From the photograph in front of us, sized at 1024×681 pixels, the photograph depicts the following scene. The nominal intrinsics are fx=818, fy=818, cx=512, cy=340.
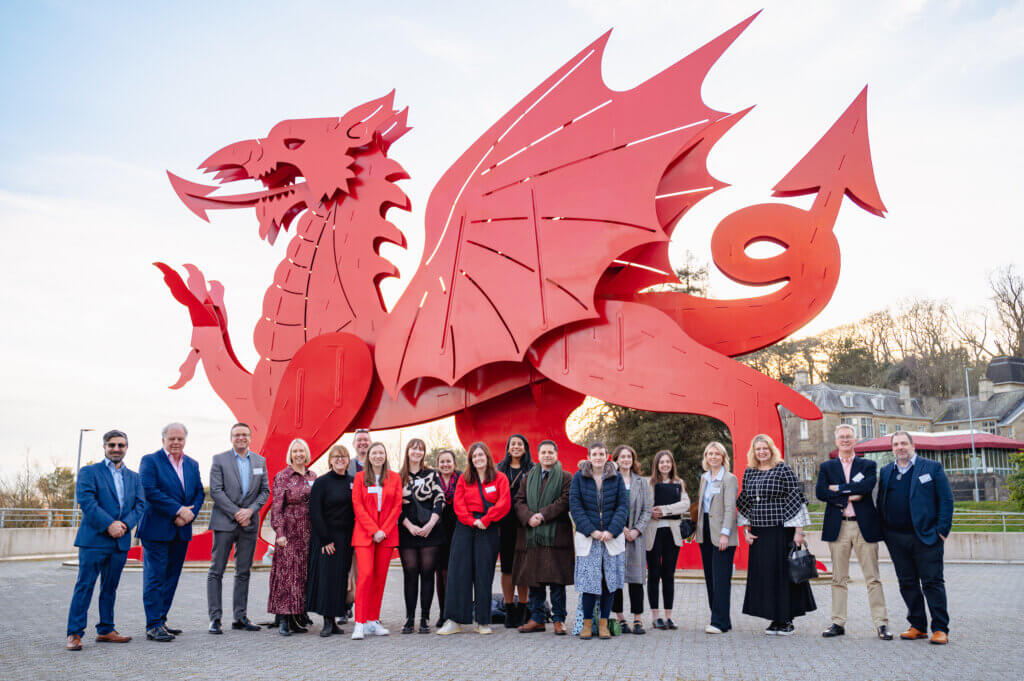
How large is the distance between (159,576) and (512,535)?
7.99 feet

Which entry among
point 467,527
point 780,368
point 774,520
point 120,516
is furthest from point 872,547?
point 780,368

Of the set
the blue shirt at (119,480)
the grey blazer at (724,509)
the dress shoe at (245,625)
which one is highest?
the blue shirt at (119,480)

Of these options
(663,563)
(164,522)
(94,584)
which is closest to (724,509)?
(663,563)

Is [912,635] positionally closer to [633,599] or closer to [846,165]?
[633,599]

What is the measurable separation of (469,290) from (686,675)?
241 inches

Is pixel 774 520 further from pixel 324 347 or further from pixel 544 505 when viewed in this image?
pixel 324 347

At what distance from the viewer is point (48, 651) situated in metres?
4.86

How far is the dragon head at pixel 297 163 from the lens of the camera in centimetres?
1084

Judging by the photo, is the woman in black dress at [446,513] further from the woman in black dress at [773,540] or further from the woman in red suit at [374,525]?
the woman in black dress at [773,540]

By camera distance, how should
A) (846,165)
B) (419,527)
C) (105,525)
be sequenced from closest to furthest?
(105,525)
(419,527)
(846,165)

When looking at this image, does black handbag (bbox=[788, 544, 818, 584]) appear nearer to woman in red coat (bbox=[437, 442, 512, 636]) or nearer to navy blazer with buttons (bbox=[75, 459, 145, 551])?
woman in red coat (bbox=[437, 442, 512, 636])

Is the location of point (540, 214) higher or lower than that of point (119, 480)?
higher

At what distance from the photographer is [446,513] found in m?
6.04

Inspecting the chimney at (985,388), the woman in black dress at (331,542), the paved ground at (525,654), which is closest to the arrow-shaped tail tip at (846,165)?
the paved ground at (525,654)
